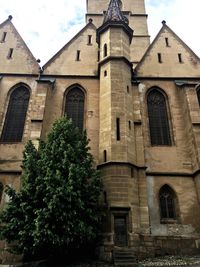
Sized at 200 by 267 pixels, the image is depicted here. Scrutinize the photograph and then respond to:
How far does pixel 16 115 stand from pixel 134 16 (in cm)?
2160

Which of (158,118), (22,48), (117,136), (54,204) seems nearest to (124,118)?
(117,136)

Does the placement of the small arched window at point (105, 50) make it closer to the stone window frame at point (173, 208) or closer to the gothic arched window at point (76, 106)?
the gothic arched window at point (76, 106)

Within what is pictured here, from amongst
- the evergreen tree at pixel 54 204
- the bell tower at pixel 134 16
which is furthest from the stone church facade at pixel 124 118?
the bell tower at pixel 134 16

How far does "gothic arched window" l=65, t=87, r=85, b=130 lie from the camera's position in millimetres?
18844

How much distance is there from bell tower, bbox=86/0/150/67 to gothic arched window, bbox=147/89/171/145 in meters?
9.96

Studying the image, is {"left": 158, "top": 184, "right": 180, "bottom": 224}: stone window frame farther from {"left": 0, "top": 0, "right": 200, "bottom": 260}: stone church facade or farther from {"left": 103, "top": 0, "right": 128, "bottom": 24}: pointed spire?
{"left": 103, "top": 0, "right": 128, "bottom": 24}: pointed spire

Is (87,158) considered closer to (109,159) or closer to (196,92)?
(109,159)

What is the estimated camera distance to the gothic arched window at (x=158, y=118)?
18.1 metres

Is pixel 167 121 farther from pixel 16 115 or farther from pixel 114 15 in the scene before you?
pixel 16 115

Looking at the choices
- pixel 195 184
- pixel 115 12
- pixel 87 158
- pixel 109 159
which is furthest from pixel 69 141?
pixel 115 12

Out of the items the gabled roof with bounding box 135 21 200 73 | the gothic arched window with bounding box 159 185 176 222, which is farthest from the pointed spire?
the gothic arched window with bounding box 159 185 176 222

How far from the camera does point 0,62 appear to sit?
21.2 m

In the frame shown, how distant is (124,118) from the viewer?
16625 millimetres

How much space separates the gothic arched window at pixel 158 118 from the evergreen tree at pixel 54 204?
6449 millimetres
